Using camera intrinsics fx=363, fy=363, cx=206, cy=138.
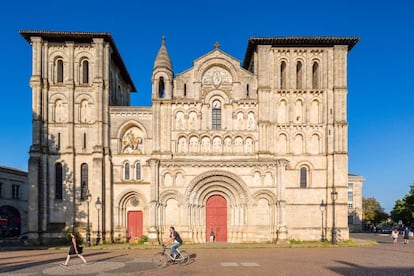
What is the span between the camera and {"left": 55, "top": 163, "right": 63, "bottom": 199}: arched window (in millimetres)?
33062

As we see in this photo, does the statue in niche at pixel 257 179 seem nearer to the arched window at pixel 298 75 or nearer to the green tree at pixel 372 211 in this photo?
the arched window at pixel 298 75

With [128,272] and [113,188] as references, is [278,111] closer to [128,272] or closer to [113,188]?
[113,188]

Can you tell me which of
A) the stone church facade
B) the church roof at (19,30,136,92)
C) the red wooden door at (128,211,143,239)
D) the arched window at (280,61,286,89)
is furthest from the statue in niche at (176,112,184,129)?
the arched window at (280,61,286,89)

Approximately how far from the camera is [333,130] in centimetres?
3409

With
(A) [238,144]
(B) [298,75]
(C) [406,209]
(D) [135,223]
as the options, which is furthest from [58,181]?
(C) [406,209]

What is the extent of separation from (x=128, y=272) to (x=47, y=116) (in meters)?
21.0

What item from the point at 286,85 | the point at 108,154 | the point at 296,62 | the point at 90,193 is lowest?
the point at 90,193

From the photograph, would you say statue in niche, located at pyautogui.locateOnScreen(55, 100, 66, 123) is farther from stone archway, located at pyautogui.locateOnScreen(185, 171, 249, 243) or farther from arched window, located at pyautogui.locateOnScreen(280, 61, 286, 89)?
arched window, located at pyautogui.locateOnScreen(280, 61, 286, 89)

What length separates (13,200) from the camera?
55031 mm

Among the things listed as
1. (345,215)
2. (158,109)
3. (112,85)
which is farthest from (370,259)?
(112,85)

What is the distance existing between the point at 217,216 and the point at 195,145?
6920 millimetres

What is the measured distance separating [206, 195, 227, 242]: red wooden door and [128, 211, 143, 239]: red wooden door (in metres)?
6.29

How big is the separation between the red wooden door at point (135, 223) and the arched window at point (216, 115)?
10.9 metres

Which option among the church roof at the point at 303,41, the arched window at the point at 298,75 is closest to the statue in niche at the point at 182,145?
the church roof at the point at 303,41
